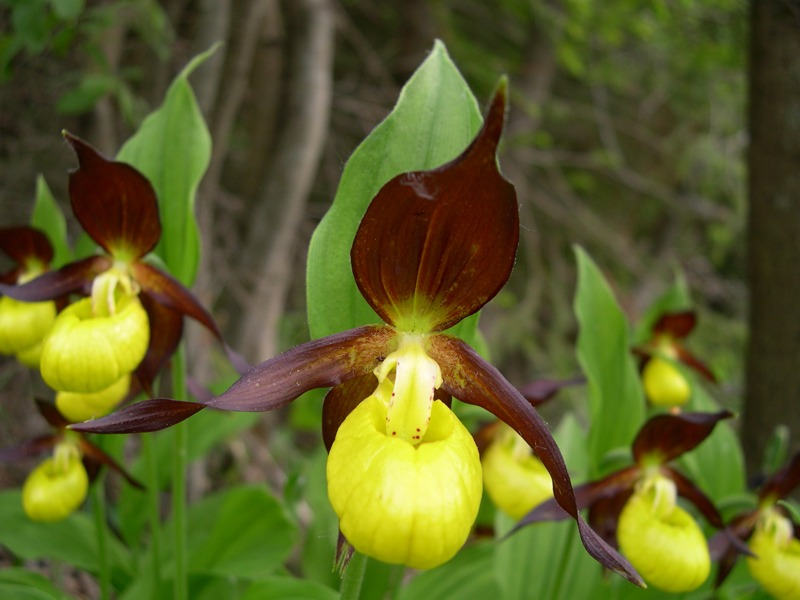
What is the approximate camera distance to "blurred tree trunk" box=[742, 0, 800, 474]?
2266 millimetres

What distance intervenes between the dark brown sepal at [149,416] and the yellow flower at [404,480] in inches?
7.8

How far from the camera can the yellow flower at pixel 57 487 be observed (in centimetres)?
147

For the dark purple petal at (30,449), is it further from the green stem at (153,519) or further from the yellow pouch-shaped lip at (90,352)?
the yellow pouch-shaped lip at (90,352)

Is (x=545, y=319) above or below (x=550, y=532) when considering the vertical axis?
above

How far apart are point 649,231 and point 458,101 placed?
Result: 5707mm

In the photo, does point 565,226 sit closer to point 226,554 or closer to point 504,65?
point 504,65

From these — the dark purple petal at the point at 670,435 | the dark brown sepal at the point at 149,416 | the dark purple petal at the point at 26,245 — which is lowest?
the dark brown sepal at the point at 149,416

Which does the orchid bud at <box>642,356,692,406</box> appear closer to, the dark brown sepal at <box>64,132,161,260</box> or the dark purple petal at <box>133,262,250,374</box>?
the dark purple petal at <box>133,262,250,374</box>

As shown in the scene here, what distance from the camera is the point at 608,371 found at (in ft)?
5.37

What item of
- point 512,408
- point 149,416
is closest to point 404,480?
point 512,408

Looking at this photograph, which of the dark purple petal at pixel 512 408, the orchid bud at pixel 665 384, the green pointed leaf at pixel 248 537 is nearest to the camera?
the dark purple petal at pixel 512 408

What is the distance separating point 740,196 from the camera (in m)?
4.31

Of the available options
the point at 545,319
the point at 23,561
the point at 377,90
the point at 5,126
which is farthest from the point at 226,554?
the point at 545,319

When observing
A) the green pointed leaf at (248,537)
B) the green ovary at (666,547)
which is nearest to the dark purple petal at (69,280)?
the green pointed leaf at (248,537)
